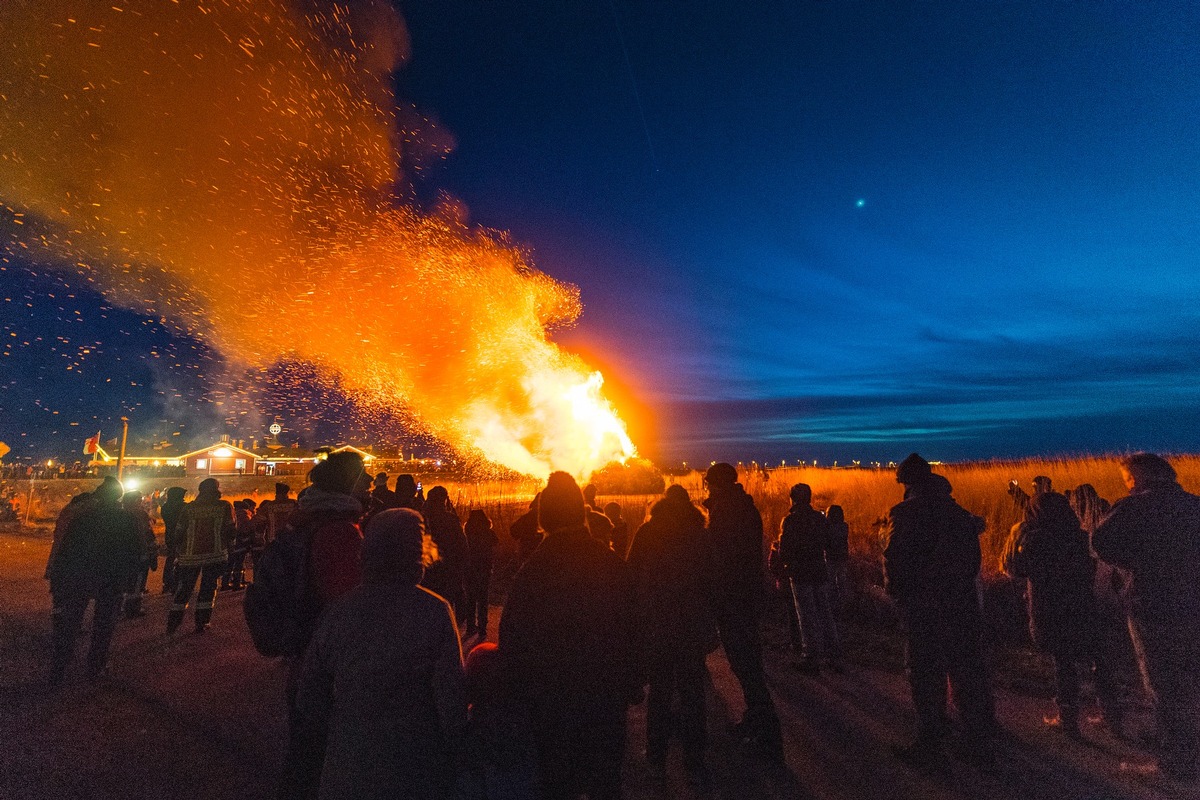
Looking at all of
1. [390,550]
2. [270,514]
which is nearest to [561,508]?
[390,550]

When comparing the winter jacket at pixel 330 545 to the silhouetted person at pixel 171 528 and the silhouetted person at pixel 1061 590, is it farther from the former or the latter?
the silhouetted person at pixel 171 528

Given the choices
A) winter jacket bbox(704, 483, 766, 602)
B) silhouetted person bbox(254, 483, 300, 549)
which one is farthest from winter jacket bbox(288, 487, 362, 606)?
silhouetted person bbox(254, 483, 300, 549)

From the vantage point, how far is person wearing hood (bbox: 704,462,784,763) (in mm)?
4535

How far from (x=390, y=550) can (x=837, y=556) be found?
23.6 ft

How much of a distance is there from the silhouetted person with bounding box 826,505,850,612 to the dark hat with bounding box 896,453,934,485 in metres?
2.90

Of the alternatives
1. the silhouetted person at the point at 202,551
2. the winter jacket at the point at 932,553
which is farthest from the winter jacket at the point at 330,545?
the silhouetted person at the point at 202,551

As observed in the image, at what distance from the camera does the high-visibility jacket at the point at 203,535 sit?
8.06m

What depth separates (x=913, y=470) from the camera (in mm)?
4930

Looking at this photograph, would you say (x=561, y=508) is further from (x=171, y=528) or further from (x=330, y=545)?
(x=171, y=528)

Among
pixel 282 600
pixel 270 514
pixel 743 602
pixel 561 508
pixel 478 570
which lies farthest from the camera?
pixel 270 514

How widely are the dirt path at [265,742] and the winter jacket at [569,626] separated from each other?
1.94 m

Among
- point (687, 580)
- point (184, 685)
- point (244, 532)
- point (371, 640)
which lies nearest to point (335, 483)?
point (371, 640)

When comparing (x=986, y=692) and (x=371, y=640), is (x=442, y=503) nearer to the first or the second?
(x=371, y=640)

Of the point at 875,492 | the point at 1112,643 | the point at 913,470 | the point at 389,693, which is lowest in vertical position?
the point at 1112,643
